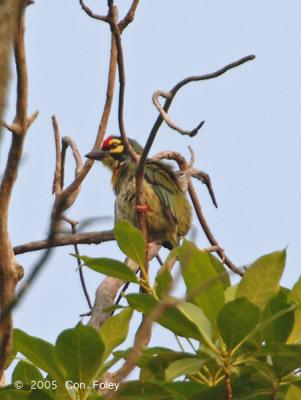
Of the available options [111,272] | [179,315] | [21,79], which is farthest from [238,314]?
[21,79]

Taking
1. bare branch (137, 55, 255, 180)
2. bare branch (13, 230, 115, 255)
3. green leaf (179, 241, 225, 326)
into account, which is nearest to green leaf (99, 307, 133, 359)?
green leaf (179, 241, 225, 326)

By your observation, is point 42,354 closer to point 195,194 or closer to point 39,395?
point 39,395

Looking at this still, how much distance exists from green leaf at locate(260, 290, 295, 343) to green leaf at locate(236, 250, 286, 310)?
0.08 feet

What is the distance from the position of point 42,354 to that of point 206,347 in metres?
0.49

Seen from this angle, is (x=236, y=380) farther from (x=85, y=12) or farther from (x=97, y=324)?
(x=85, y=12)

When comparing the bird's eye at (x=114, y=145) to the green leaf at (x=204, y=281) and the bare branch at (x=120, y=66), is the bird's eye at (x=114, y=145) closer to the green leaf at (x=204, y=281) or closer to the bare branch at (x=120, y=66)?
the bare branch at (x=120, y=66)

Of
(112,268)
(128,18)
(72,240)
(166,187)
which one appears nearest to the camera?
(112,268)

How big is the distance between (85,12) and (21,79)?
1363 millimetres

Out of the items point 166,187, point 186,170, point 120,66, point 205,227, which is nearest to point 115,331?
point 120,66

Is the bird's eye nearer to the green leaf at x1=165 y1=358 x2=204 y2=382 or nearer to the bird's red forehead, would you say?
the bird's red forehead

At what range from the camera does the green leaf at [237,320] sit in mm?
1849

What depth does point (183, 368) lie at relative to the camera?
72.4 inches

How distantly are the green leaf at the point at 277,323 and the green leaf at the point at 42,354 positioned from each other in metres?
0.57

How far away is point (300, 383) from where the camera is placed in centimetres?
188
